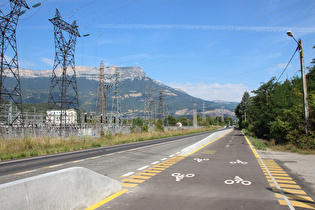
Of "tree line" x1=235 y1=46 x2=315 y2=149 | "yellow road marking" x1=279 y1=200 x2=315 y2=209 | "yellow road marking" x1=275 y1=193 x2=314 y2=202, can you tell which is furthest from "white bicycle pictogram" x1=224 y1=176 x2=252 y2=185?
"tree line" x1=235 y1=46 x2=315 y2=149

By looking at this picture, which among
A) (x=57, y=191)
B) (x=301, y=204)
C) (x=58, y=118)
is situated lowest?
(x=301, y=204)

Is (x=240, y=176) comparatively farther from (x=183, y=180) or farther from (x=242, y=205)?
(x=242, y=205)

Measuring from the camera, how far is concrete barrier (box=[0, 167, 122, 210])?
12.5 ft

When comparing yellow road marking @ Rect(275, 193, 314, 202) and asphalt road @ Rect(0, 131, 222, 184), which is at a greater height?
yellow road marking @ Rect(275, 193, 314, 202)

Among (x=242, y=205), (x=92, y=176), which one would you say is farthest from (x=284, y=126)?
(x=92, y=176)

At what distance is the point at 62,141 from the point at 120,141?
860cm

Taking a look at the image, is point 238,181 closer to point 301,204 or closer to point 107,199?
point 301,204

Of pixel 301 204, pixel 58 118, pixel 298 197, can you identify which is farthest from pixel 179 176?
pixel 58 118

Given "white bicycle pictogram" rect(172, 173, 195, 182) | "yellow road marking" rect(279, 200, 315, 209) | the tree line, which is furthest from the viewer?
the tree line

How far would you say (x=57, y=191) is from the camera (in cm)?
458

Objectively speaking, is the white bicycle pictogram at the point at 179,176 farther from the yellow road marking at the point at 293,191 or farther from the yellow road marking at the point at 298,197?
the yellow road marking at the point at 298,197

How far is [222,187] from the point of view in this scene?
24.2 feet

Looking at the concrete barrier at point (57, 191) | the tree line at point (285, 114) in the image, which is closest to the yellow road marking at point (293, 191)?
the concrete barrier at point (57, 191)

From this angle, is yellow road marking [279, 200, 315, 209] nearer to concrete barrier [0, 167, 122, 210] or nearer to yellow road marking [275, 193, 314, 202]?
yellow road marking [275, 193, 314, 202]
